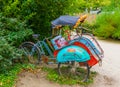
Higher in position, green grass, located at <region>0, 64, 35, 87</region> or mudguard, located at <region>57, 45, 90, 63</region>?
mudguard, located at <region>57, 45, 90, 63</region>

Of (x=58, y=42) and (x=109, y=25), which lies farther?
(x=109, y=25)

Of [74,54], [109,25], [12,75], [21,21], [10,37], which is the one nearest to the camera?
[12,75]

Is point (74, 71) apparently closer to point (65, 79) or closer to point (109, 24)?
point (65, 79)

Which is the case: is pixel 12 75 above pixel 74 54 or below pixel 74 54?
below

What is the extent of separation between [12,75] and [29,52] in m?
1.44

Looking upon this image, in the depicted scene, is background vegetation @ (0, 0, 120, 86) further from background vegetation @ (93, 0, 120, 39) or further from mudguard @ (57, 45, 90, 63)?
background vegetation @ (93, 0, 120, 39)

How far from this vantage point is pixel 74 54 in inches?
306

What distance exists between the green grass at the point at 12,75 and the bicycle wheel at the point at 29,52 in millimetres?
385

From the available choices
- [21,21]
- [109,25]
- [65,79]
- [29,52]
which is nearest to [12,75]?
[65,79]

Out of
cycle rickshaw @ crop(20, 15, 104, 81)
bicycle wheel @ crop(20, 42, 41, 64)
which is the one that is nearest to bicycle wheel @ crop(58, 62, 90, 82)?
cycle rickshaw @ crop(20, 15, 104, 81)

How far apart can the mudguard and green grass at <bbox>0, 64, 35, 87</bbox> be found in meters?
0.97

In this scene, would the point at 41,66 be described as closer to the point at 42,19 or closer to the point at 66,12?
the point at 42,19

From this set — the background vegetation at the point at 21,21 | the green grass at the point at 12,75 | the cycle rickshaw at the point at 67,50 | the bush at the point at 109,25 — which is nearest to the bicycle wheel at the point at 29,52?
the cycle rickshaw at the point at 67,50

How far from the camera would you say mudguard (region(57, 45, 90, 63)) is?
775cm
